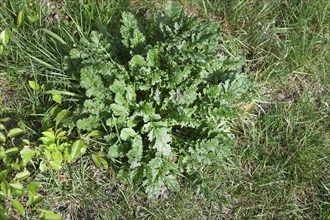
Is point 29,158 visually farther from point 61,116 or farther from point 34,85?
point 34,85

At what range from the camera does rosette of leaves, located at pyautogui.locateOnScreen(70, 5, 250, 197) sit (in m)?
2.71

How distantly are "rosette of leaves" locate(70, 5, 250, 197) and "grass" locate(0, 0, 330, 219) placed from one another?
0.18m

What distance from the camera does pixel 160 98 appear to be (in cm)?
281

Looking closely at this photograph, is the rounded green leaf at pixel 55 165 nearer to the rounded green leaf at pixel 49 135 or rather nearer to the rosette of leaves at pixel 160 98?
the rounded green leaf at pixel 49 135

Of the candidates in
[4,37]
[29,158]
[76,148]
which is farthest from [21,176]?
[4,37]

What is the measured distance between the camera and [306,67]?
3305 millimetres

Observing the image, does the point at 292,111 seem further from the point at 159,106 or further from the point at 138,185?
the point at 138,185

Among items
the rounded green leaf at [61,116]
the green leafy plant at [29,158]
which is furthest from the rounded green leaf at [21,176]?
the rounded green leaf at [61,116]

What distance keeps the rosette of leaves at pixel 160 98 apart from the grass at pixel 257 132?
0.18 meters

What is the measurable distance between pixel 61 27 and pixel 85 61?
44cm

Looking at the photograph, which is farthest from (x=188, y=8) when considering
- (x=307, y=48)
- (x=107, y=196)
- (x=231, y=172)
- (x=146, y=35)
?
(x=107, y=196)

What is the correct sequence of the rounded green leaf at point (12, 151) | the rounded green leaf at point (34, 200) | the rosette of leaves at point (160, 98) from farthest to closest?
the rosette of leaves at point (160, 98) < the rounded green leaf at point (12, 151) < the rounded green leaf at point (34, 200)

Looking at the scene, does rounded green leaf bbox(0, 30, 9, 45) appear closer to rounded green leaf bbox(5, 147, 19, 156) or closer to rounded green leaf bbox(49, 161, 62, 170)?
rounded green leaf bbox(5, 147, 19, 156)

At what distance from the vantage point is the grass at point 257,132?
2803mm
